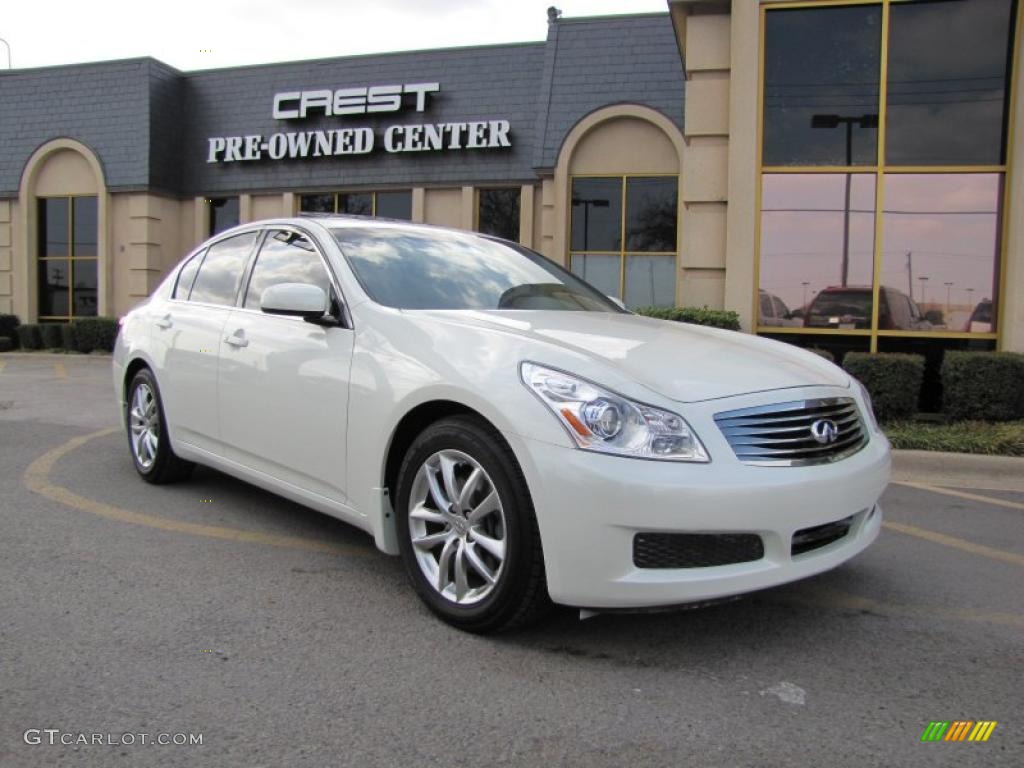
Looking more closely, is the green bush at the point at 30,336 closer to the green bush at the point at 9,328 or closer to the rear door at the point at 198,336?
the green bush at the point at 9,328

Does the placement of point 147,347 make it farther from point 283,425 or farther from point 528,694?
point 528,694

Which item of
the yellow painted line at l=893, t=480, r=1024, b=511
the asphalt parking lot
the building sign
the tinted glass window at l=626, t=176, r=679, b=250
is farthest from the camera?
the building sign

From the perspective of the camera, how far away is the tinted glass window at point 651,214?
14.0 metres

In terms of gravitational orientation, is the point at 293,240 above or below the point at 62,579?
above

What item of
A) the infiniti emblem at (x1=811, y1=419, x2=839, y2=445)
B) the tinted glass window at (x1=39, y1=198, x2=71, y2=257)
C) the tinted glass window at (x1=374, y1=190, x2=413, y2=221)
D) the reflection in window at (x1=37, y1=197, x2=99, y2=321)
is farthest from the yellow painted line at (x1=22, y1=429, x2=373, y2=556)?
the tinted glass window at (x1=39, y1=198, x2=71, y2=257)

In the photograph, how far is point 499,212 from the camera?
1552 centimetres

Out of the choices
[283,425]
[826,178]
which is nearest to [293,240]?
[283,425]

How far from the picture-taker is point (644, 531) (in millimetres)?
2637

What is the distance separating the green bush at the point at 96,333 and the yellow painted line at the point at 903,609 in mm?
15906

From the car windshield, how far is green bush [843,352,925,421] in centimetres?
402

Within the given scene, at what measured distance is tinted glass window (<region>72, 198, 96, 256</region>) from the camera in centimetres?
1798

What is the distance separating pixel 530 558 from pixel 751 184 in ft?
23.8

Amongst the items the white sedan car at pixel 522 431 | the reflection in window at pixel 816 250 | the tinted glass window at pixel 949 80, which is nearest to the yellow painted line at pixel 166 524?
the white sedan car at pixel 522 431

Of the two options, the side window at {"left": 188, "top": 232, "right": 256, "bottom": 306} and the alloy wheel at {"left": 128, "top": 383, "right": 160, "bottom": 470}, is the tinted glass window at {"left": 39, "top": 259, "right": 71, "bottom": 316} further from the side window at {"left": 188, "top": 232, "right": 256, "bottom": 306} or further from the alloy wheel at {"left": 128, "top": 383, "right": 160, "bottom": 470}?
the side window at {"left": 188, "top": 232, "right": 256, "bottom": 306}
